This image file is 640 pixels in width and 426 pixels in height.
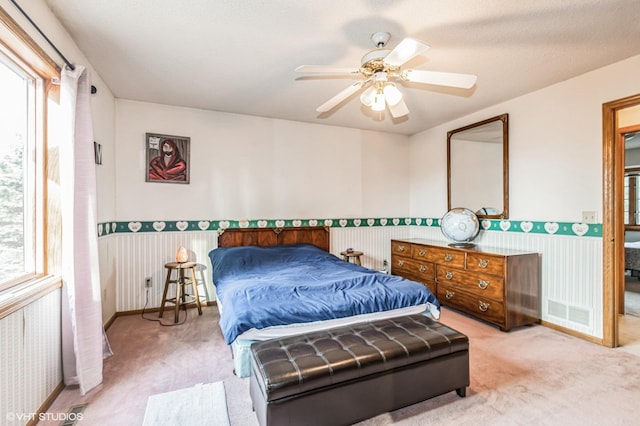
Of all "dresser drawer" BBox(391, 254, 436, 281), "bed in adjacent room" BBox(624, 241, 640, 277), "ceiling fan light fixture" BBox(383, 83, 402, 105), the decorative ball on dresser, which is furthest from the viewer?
"bed in adjacent room" BBox(624, 241, 640, 277)

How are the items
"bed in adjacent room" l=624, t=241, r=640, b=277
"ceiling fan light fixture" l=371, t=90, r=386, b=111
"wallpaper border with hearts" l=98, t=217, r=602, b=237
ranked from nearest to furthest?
A: "ceiling fan light fixture" l=371, t=90, r=386, b=111
"wallpaper border with hearts" l=98, t=217, r=602, b=237
"bed in adjacent room" l=624, t=241, r=640, b=277

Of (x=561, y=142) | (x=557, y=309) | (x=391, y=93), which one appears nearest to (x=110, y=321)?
(x=391, y=93)

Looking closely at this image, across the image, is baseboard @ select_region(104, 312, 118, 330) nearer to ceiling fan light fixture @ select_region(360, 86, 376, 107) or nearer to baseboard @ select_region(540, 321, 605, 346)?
ceiling fan light fixture @ select_region(360, 86, 376, 107)

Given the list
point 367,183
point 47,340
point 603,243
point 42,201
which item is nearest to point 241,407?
point 47,340

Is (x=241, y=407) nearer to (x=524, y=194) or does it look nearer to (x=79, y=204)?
(x=79, y=204)

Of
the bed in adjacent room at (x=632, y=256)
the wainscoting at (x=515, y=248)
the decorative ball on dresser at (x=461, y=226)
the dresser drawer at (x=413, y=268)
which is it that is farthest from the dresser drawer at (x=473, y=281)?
the bed in adjacent room at (x=632, y=256)

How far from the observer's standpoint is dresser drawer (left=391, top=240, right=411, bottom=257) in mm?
4461

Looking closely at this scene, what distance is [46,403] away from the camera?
6.17ft

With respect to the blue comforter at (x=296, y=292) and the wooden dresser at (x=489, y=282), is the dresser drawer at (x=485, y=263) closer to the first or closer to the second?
Result: the wooden dresser at (x=489, y=282)

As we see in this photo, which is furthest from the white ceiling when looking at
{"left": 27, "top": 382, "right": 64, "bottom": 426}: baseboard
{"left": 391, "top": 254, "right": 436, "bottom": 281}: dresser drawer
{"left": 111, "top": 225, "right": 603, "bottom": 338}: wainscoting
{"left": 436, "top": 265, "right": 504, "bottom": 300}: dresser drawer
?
{"left": 27, "top": 382, "right": 64, "bottom": 426}: baseboard

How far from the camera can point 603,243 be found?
2812 mm

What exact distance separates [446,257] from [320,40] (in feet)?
9.28

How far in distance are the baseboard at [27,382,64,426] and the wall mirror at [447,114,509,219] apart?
4475 mm

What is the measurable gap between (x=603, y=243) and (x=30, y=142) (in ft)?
15.3
